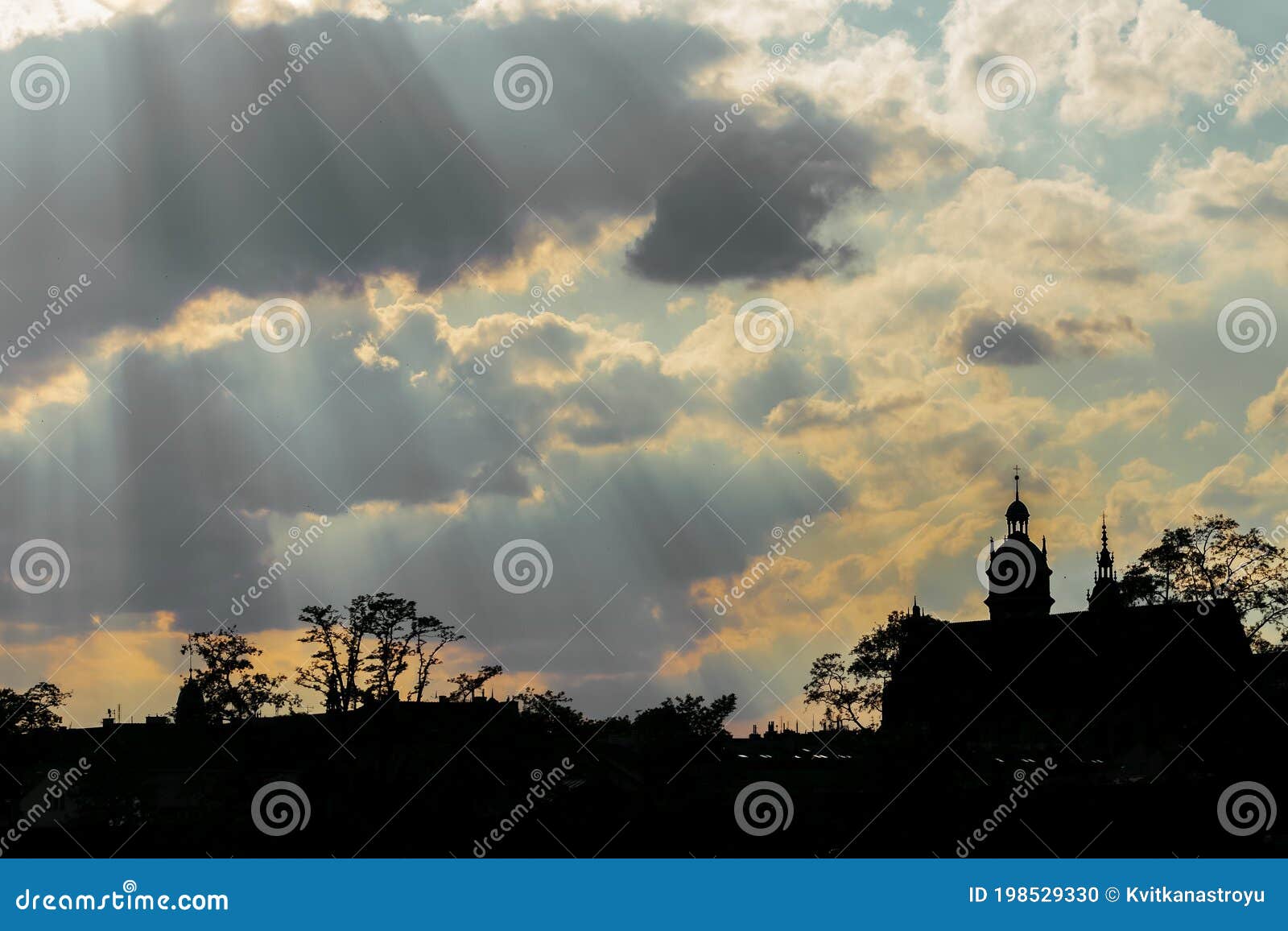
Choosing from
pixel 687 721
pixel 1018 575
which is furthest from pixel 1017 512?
pixel 687 721

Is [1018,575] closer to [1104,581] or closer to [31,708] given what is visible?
[1104,581]

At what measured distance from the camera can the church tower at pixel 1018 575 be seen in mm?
148125

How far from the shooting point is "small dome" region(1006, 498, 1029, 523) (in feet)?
487

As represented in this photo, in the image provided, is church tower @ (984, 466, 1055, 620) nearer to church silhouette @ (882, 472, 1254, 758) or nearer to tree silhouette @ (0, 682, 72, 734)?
church silhouette @ (882, 472, 1254, 758)

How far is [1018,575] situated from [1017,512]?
582 centimetres

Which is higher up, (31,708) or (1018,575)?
(1018,575)

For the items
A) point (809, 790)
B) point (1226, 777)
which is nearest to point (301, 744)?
point (809, 790)

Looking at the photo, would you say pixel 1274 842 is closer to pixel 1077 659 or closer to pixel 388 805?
pixel 388 805

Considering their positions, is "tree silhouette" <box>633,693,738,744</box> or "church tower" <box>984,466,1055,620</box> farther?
"church tower" <box>984,466,1055,620</box>

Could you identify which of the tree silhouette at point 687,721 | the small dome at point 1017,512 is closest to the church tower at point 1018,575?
the small dome at point 1017,512

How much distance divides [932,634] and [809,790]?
6836 centimetres

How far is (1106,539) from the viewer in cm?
14800

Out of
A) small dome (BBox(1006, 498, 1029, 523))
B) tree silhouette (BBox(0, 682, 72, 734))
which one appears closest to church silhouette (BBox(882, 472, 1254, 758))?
small dome (BBox(1006, 498, 1029, 523))

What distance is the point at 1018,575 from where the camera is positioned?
148 m
